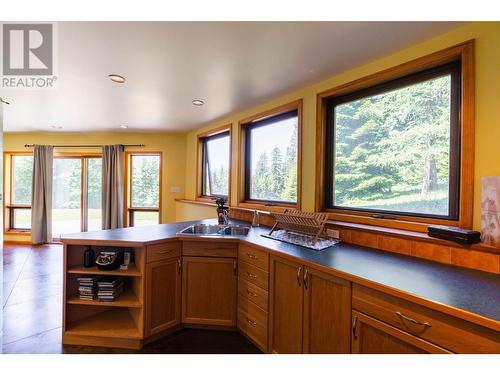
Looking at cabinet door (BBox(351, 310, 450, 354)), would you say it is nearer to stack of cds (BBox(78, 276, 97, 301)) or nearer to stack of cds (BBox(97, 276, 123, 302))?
stack of cds (BBox(97, 276, 123, 302))

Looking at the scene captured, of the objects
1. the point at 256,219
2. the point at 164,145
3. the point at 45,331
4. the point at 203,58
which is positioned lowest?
the point at 45,331

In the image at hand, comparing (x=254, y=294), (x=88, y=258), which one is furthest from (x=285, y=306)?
(x=88, y=258)

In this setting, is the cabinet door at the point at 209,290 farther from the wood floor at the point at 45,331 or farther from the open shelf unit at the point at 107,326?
the open shelf unit at the point at 107,326

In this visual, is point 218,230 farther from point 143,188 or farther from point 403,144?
point 143,188

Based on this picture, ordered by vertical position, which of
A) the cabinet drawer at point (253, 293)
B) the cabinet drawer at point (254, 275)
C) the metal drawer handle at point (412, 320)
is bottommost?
the cabinet drawer at point (253, 293)

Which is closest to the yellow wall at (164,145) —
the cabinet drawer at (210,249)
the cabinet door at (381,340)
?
the cabinet drawer at (210,249)

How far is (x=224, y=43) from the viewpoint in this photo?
1.55 metres

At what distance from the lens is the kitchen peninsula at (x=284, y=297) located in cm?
94

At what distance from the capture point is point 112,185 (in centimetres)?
464

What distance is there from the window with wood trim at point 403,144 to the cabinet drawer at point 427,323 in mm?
735

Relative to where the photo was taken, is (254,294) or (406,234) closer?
(406,234)

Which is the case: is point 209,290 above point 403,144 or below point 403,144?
below

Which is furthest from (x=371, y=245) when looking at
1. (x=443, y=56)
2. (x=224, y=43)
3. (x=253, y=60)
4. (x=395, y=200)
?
(x=224, y=43)
